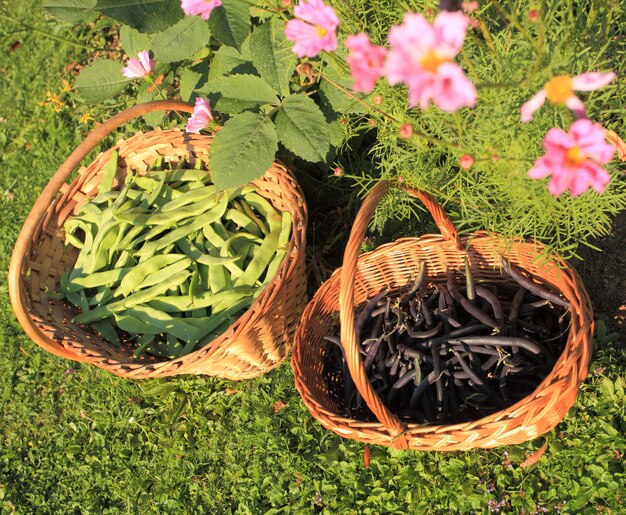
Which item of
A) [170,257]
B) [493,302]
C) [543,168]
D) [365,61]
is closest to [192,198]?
[170,257]

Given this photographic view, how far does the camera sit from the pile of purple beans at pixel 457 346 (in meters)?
1.73

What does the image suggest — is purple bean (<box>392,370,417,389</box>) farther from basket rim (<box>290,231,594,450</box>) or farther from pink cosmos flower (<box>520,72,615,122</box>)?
pink cosmos flower (<box>520,72,615,122</box>)

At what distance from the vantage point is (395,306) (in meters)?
1.93

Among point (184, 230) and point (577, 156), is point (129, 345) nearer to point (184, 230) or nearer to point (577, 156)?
point (184, 230)

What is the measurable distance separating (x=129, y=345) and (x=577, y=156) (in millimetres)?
1599

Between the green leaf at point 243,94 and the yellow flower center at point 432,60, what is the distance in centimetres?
119

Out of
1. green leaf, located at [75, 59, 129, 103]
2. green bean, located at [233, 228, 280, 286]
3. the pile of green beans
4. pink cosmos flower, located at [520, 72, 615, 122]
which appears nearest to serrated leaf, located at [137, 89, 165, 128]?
green leaf, located at [75, 59, 129, 103]

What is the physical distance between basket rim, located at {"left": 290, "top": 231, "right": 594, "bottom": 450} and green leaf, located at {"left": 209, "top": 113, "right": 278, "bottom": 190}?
0.39 metres

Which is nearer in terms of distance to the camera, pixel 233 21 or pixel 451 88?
pixel 451 88

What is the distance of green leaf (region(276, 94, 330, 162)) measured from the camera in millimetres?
1983

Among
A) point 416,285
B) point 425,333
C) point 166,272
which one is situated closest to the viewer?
point 425,333

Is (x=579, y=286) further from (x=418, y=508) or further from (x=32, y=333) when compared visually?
(x=32, y=333)

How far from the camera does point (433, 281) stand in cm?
206

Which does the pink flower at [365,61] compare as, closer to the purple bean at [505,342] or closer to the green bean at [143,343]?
the purple bean at [505,342]
